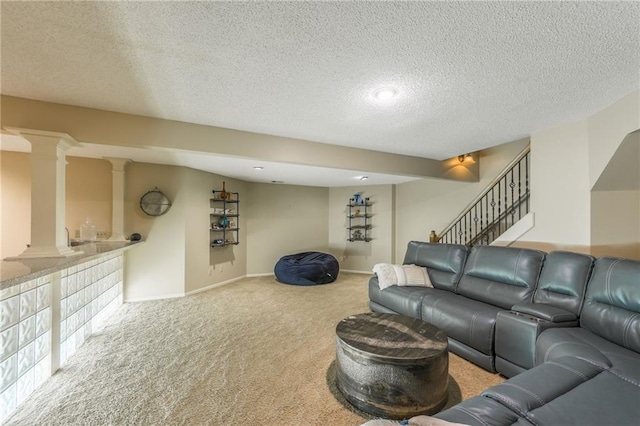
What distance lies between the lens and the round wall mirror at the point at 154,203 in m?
4.16

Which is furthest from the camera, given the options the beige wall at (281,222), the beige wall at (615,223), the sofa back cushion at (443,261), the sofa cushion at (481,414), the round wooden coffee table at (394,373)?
the beige wall at (281,222)

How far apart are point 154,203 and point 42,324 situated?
7.57ft

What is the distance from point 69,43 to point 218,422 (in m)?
2.51

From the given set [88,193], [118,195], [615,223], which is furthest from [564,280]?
[88,193]

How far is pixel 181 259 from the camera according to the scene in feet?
14.5

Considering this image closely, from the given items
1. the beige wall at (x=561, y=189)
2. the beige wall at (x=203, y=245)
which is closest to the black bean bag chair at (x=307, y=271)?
the beige wall at (x=203, y=245)

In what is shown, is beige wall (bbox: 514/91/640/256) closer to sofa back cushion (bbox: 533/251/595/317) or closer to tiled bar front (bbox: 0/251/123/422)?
sofa back cushion (bbox: 533/251/595/317)

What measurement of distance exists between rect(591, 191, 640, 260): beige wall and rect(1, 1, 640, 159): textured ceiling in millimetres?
976

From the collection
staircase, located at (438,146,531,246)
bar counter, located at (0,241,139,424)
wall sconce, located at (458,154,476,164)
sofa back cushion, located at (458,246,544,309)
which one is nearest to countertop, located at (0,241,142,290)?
bar counter, located at (0,241,139,424)

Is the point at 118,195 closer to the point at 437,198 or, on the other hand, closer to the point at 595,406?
the point at 595,406

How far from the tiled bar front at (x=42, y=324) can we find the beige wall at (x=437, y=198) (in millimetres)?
5611

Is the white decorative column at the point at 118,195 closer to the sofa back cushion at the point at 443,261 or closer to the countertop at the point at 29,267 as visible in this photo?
the countertop at the point at 29,267

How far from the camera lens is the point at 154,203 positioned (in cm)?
419

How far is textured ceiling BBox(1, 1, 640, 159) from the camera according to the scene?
136cm
